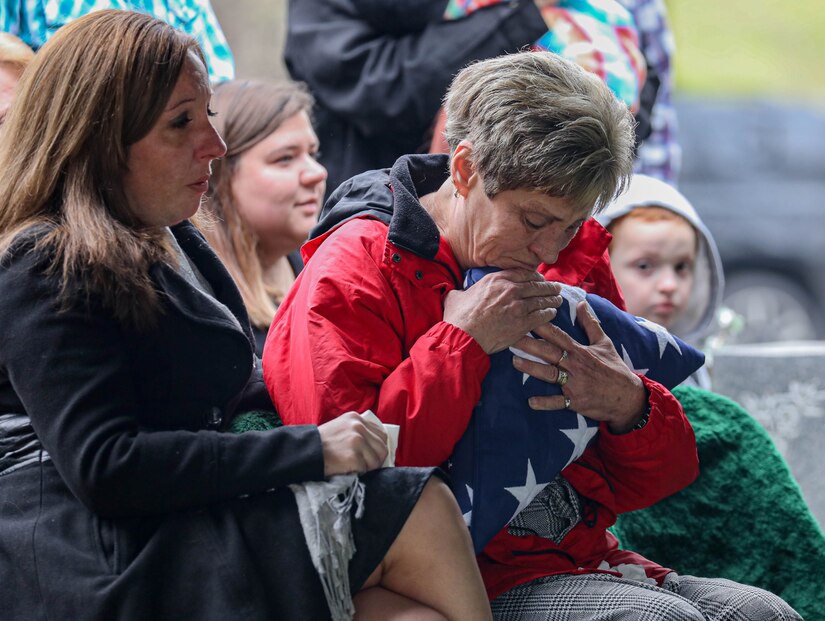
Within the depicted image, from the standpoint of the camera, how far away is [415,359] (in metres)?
2.40

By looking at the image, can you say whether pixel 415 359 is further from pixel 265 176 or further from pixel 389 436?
pixel 265 176

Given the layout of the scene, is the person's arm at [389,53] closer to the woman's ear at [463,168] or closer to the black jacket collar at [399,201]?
the black jacket collar at [399,201]

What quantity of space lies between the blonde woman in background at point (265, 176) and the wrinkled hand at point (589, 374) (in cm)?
134

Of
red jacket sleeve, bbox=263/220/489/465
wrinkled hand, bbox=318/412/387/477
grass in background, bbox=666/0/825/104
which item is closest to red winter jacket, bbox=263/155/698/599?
red jacket sleeve, bbox=263/220/489/465

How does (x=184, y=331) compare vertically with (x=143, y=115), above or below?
below

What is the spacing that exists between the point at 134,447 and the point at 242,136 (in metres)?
1.84

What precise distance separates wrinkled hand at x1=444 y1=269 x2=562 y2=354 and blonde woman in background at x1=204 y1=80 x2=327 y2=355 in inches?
51.6

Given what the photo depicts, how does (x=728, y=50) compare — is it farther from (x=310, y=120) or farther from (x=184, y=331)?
(x=184, y=331)

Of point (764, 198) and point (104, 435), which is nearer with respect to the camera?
point (104, 435)

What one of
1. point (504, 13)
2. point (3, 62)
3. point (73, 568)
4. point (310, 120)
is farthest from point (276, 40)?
Answer: point (73, 568)

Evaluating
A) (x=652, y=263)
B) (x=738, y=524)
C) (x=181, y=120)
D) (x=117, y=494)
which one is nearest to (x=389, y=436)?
(x=117, y=494)

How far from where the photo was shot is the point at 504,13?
3625mm

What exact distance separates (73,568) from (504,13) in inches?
84.5

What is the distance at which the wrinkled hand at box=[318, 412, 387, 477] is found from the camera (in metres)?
2.21
